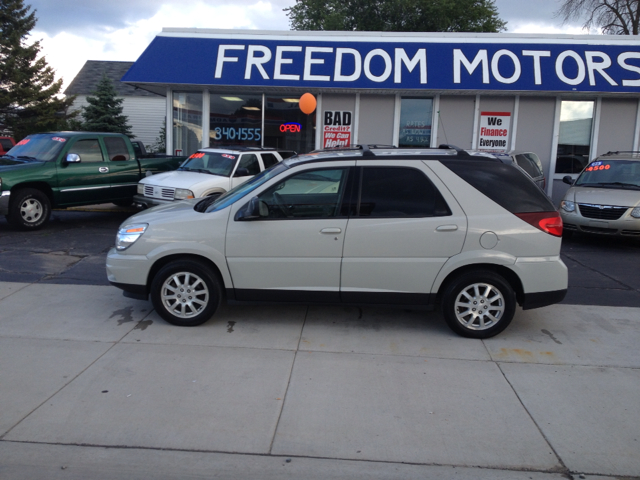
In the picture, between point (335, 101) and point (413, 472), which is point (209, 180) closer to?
point (335, 101)

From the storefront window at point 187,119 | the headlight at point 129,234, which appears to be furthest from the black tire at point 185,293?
the storefront window at point 187,119

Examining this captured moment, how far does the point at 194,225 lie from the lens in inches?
226

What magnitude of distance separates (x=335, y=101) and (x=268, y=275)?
10.8 meters

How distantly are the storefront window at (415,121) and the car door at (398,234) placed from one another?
33.7ft

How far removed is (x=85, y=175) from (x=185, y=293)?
6869 millimetres

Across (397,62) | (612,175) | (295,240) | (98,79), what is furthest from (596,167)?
(98,79)

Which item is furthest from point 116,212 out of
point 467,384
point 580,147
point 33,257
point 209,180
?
point 580,147

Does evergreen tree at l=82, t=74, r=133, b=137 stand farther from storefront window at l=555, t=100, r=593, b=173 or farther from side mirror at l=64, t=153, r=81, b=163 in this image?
storefront window at l=555, t=100, r=593, b=173

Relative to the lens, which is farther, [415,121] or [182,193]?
[415,121]

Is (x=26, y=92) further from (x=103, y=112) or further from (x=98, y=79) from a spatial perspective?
(x=103, y=112)

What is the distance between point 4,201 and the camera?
34.3ft

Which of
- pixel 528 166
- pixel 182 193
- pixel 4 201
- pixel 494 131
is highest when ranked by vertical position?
pixel 494 131

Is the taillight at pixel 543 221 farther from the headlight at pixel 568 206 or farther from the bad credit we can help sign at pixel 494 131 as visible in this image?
the bad credit we can help sign at pixel 494 131

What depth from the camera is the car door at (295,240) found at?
5629 millimetres
